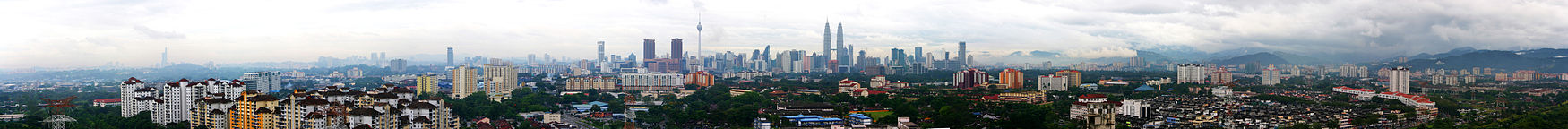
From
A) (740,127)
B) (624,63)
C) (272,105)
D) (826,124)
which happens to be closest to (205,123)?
(272,105)

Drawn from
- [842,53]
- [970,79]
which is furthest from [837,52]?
[970,79]

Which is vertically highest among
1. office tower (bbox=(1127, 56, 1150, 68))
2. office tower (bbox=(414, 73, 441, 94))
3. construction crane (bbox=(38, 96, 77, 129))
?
office tower (bbox=(1127, 56, 1150, 68))

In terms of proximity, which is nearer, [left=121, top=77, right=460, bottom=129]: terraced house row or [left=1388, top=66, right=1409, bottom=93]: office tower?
[left=121, top=77, right=460, bottom=129]: terraced house row

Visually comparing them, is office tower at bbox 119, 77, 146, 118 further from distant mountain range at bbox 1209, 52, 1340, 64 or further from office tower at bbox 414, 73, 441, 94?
distant mountain range at bbox 1209, 52, 1340, 64

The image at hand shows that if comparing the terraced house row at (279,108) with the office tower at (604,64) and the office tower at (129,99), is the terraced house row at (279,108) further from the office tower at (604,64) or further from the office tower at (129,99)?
the office tower at (604,64)

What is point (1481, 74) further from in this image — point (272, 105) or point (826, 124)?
point (272, 105)

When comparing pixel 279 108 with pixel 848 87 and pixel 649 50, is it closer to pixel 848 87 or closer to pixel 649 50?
pixel 848 87

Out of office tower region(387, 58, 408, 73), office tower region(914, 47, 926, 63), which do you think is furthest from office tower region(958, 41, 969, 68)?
office tower region(387, 58, 408, 73)

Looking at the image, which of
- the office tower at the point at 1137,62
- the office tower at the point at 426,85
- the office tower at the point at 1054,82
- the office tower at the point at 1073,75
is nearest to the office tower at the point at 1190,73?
the office tower at the point at 1073,75
